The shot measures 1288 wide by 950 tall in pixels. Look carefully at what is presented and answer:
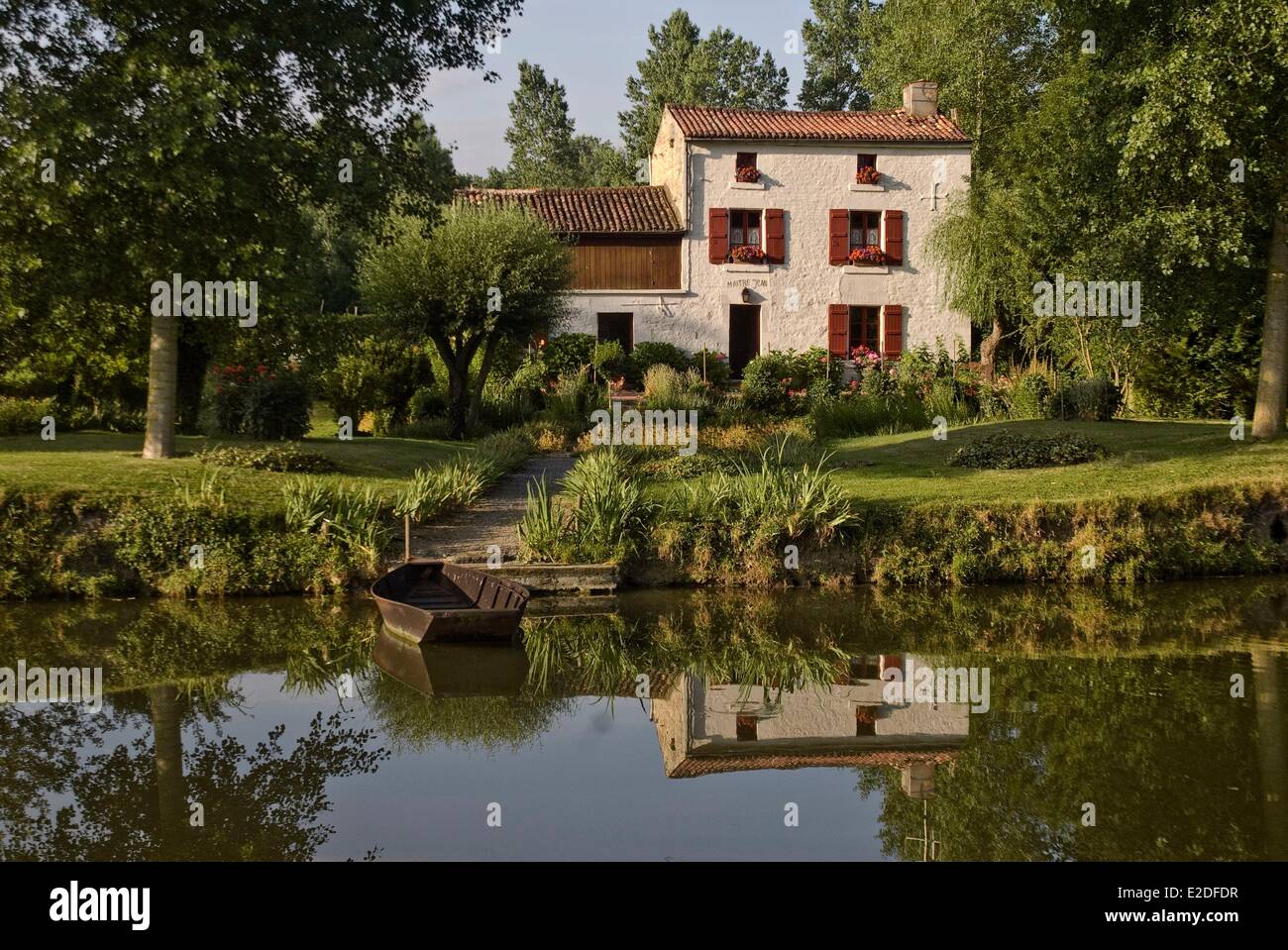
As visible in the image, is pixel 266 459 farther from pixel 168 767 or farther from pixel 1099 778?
pixel 1099 778

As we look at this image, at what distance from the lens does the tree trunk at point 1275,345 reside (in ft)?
61.8

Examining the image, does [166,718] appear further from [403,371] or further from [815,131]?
[815,131]

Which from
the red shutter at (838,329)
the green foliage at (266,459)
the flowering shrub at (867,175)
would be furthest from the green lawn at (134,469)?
the flowering shrub at (867,175)

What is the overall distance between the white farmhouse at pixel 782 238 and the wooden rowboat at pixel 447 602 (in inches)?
860

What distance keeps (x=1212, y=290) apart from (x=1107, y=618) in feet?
26.0

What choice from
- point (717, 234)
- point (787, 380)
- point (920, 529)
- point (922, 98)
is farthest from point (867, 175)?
point (920, 529)

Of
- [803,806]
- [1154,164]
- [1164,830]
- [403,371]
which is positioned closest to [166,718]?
[803,806]

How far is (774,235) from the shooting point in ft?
117

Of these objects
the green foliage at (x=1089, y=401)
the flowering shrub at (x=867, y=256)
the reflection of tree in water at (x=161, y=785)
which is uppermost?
the flowering shrub at (x=867, y=256)

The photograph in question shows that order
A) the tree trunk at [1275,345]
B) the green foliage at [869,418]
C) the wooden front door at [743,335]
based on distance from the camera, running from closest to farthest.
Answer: the tree trunk at [1275,345] → the green foliage at [869,418] → the wooden front door at [743,335]

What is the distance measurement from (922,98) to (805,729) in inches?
1225

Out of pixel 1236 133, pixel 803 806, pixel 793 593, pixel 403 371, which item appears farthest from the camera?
pixel 403 371

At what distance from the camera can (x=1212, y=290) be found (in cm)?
1920

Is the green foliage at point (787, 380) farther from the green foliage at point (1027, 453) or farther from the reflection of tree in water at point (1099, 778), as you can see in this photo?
the reflection of tree in water at point (1099, 778)
